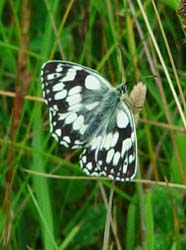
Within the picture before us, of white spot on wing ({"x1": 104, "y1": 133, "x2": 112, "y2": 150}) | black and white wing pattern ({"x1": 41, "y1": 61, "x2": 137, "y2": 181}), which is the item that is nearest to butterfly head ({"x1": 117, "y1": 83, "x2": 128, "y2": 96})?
black and white wing pattern ({"x1": 41, "y1": 61, "x2": 137, "y2": 181})

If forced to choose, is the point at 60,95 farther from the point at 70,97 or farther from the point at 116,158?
the point at 116,158

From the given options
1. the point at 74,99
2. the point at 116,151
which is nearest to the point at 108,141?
the point at 116,151

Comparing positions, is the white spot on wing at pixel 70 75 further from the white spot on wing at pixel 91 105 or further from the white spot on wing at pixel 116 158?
the white spot on wing at pixel 116 158

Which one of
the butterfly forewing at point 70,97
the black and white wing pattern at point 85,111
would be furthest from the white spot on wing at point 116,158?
the butterfly forewing at point 70,97

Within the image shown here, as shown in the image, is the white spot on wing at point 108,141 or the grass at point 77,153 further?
the grass at point 77,153

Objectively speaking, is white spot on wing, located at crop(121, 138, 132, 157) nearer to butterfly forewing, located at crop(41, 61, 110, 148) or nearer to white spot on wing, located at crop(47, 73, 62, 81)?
butterfly forewing, located at crop(41, 61, 110, 148)

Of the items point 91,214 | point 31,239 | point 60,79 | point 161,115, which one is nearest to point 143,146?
point 161,115
